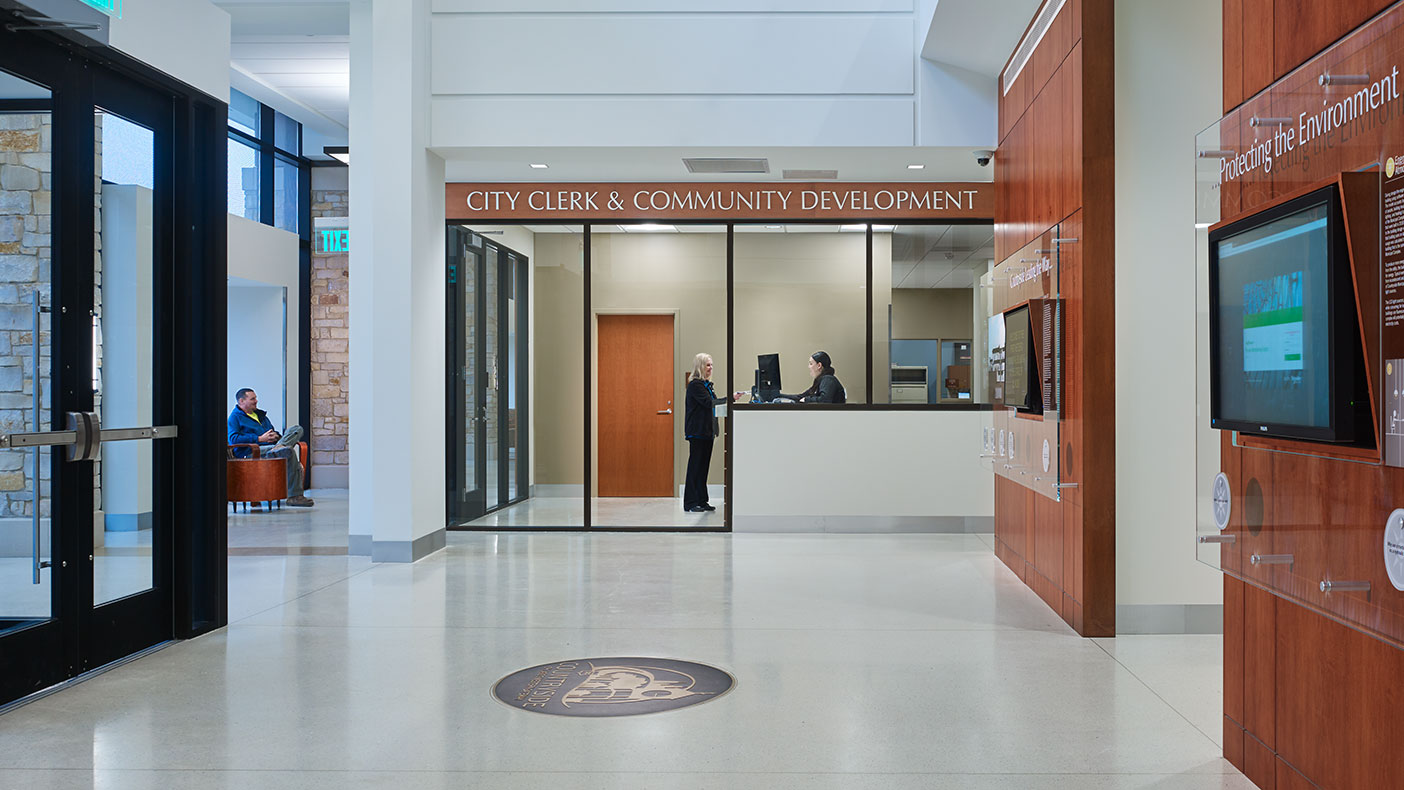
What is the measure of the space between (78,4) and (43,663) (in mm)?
2518

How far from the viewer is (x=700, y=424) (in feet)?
31.4

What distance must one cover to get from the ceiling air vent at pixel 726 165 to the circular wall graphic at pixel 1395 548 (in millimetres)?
6471

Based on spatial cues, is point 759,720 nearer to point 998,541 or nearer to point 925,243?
point 998,541

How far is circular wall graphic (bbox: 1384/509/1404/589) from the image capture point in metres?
2.23

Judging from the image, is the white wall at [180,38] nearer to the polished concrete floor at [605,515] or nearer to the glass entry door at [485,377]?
the glass entry door at [485,377]

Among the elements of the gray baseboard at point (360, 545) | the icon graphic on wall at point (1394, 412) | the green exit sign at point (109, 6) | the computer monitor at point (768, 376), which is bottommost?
the gray baseboard at point (360, 545)

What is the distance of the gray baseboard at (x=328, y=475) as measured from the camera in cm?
1366

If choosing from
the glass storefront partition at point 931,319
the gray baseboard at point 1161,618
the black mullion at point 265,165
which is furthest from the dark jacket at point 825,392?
the black mullion at point 265,165

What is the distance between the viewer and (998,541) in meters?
7.79

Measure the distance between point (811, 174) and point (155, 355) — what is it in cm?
528

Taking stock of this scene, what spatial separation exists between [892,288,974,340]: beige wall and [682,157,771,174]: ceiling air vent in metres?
1.66

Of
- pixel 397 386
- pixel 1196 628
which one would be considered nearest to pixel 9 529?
pixel 397 386

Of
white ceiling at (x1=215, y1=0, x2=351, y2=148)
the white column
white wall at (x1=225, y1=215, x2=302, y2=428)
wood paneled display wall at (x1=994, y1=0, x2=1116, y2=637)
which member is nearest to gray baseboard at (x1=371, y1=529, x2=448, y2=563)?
the white column

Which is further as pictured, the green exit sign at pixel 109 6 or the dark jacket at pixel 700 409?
the dark jacket at pixel 700 409
